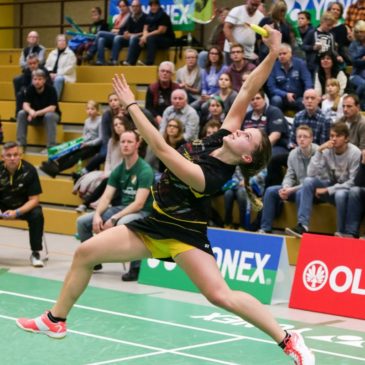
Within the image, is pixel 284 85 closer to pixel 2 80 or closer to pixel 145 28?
pixel 145 28

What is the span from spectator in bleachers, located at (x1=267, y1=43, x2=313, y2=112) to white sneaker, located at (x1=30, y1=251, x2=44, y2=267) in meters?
3.98

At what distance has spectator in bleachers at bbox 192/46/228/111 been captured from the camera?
13.1m

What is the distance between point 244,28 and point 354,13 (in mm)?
1687

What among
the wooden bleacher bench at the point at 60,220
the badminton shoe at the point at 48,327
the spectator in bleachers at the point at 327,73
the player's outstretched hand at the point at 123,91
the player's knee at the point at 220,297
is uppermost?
the player's outstretched hand at the point at 123,91

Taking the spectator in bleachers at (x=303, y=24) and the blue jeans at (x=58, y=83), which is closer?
the spectator in bleachers at (x=303, y=24)

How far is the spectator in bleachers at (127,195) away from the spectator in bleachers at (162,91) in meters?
3.28

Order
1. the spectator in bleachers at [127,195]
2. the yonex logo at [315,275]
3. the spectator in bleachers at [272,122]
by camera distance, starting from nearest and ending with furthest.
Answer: the yonex logo at [315,275] < the spectator in bleachers at [127,195] < the spectator in bleachers at [272,122]

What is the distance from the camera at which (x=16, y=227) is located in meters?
13.8

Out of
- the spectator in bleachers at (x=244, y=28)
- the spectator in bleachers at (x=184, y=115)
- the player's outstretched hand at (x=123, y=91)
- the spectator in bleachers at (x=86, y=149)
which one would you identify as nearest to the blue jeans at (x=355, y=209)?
the spectator in bleachers at (x=184, y=115)

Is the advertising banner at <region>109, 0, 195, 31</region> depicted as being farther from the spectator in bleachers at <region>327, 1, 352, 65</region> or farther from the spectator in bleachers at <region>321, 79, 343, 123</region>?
the spectator in bleachers at <region>321, 79, 343, 123</region>

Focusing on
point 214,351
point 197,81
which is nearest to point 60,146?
point 197,81

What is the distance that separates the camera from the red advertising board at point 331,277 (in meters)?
8.31

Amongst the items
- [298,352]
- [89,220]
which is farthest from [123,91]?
[89,220]

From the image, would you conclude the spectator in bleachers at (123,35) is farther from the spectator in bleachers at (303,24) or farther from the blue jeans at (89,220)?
the blue jeans at (89,220)
